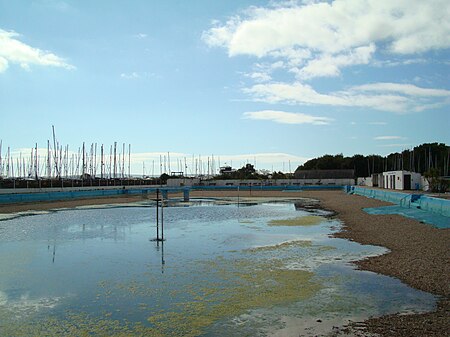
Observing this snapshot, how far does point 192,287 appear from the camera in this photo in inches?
401

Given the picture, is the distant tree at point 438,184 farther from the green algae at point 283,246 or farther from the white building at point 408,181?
the green algae at point 283,246

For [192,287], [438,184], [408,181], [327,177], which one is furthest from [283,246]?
[327,177]

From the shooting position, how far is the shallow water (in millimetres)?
7625

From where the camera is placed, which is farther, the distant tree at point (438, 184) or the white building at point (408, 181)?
the white building at point (408, 181)

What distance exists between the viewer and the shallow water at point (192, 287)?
7625mm

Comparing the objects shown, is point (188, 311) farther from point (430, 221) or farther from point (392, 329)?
point (430, 221)

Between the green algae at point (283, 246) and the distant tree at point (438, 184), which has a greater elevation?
the distant tree at point (438, 184)

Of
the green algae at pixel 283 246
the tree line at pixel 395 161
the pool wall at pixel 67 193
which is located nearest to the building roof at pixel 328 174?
the tree line at pixel 395 161

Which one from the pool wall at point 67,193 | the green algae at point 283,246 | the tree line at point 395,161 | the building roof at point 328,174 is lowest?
the green algae at point 283,246

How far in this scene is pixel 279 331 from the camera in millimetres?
7059

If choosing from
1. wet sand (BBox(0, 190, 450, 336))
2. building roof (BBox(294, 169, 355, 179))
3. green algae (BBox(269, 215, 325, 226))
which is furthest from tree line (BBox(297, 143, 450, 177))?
wet sand (BBox(0, 190, 450, 336))

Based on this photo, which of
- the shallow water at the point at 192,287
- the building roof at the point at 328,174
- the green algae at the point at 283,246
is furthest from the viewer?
the building roof at the point at 328,174

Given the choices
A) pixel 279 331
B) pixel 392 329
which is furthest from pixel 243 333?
pixel 392 329

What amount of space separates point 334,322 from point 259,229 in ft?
46.6
